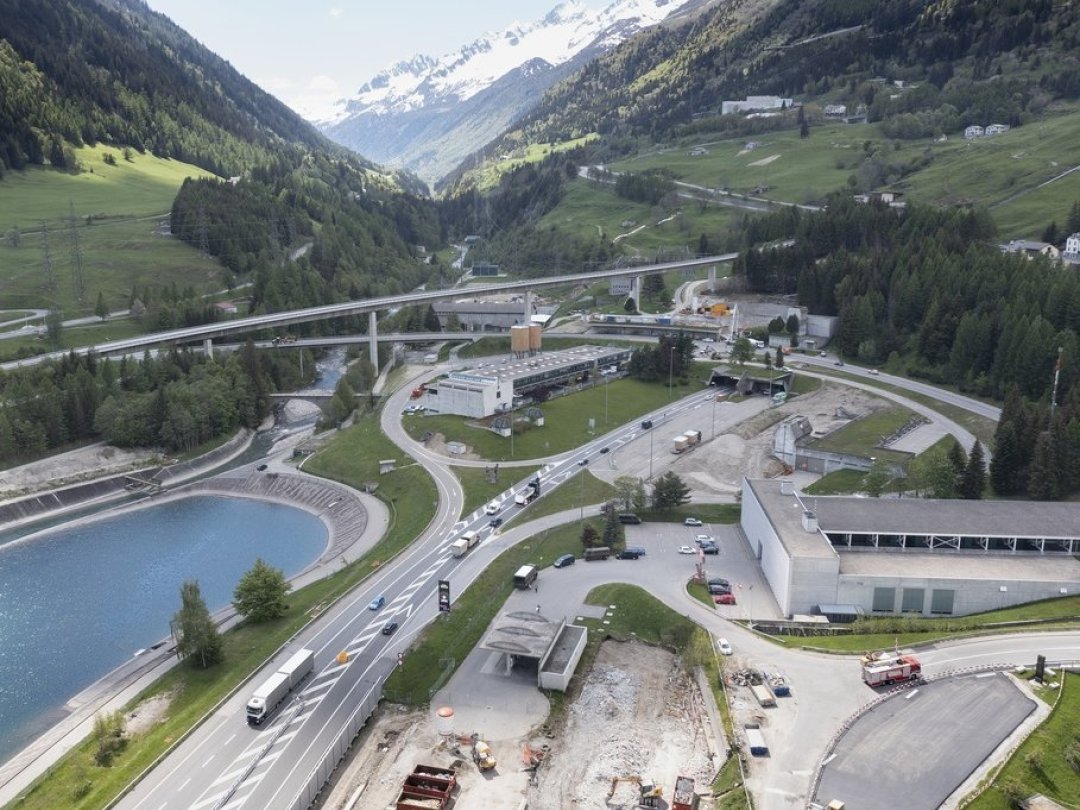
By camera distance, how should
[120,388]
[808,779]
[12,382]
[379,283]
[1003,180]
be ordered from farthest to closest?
[379,283]
[1003,180]
[120,388]
[12,382]
[808,779]

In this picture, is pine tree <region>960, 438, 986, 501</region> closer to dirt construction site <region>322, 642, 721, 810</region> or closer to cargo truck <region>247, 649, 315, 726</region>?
dirt construction site <region>322, 642, 721, 810</region>

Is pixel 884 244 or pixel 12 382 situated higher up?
pixel 884 244

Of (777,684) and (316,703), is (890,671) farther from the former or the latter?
(316,703)

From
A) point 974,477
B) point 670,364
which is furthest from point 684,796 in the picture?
point 670,364

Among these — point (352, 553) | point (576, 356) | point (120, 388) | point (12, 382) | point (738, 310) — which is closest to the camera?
point (352, 553)

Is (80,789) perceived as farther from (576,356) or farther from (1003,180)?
(1003,180)

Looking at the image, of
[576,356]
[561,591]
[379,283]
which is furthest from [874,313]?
[379,283]

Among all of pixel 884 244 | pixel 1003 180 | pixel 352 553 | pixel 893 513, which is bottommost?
pixel 352 553
